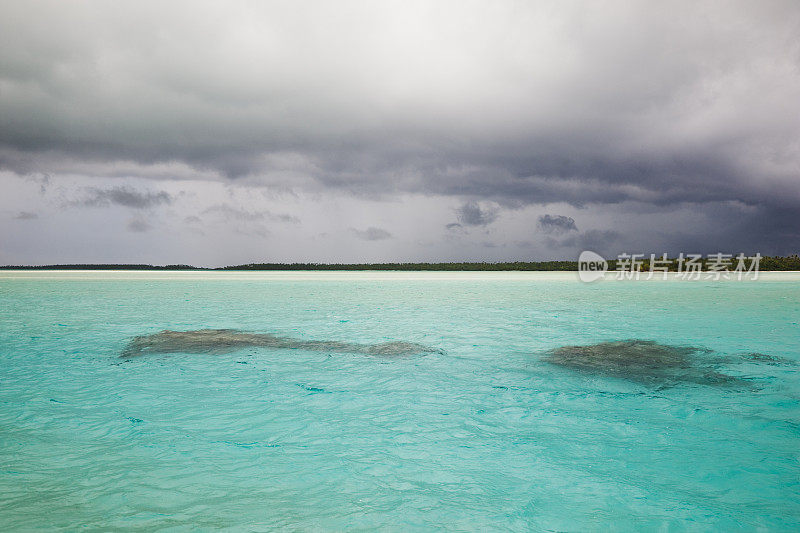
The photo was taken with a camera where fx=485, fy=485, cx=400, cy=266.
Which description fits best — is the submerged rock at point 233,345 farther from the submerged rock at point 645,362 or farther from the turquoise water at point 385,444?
the submerged rock at point 645,362

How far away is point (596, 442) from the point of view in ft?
20.9

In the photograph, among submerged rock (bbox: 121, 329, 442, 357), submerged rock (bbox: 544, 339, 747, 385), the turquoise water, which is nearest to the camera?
the turquoise water

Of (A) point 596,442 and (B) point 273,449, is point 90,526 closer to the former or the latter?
(B) point 273,449

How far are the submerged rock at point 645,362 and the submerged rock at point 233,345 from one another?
11.9 ft

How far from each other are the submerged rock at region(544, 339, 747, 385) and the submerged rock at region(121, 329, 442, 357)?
3637 mm

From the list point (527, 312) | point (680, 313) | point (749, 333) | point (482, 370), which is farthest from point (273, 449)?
point (680, 313)

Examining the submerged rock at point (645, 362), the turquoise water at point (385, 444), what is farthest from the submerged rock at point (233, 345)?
the submerged rock at point (645, 362)

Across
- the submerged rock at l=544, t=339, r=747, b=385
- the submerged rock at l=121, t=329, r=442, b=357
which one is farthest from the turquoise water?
the submerged rock at l=121, t=329, r=442, b=357

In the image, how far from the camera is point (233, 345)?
45.1ft

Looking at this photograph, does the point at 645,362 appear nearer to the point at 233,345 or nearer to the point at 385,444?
the point at 385,444

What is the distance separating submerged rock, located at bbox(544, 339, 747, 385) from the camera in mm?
9977

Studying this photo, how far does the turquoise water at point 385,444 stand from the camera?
4.50 meters

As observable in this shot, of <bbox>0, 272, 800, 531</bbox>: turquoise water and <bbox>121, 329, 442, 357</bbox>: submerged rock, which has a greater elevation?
<bbox>0, 272, 800, 531</bbox>: turquoise water

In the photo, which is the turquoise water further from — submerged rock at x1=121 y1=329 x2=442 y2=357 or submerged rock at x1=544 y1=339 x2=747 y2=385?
submerged rock at x1=121 y1=329 x2=442 y2=357
